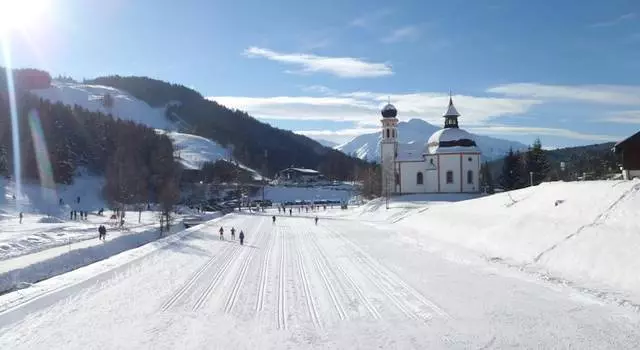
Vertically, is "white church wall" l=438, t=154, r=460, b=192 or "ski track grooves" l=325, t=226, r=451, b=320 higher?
"white church wall" l=438, t=154, r=460, b=192

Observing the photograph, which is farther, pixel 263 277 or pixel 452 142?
pixel 452 142

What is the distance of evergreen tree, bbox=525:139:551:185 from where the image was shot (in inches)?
3009

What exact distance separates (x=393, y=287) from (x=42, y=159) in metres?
94.2

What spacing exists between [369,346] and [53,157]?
100 metres

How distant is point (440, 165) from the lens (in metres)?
79.0

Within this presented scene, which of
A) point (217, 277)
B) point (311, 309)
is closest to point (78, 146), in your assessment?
point (217, 277)

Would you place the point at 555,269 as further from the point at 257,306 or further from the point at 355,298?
the point at 257,306

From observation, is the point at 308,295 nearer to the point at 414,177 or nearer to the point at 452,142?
the point at 414,177

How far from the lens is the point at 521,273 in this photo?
2095 cm

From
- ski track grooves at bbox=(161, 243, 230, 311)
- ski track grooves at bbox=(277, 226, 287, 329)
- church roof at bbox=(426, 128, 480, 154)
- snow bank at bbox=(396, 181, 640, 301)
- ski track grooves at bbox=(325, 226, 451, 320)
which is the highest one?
church roof at bbox=(426, 128, 480, 154)

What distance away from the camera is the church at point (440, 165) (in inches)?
3095

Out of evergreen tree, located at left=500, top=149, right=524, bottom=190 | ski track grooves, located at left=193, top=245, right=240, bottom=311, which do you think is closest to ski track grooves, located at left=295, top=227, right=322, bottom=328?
ski track grooves, located at left=193, top=245, right=240, bottom=311

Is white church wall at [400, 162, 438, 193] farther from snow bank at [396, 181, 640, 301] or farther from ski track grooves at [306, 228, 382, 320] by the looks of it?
ski track grooves at [306, 228, 382, 320]

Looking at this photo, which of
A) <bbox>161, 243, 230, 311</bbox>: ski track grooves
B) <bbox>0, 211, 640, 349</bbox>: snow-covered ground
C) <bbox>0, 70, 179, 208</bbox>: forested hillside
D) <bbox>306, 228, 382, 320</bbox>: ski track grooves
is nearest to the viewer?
<bbox>0, 211, 640, 349</bbox>: snow-covered ground
